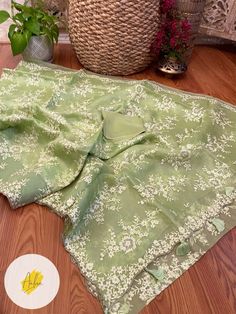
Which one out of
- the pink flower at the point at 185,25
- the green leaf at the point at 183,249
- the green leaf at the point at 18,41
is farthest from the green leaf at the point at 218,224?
the green leaf at the point at 18,41

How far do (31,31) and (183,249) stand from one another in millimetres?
1211

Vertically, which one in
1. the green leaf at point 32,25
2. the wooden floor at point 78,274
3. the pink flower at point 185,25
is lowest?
the wooden floor at point 78,274

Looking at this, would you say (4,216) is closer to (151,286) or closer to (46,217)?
(46,217)

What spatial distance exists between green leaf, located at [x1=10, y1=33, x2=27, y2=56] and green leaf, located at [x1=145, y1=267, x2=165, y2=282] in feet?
3.86

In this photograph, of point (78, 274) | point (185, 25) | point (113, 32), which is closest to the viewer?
point (78, 274)

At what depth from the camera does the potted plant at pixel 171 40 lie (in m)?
1.58

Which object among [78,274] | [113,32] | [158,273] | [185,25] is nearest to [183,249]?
[158,273]

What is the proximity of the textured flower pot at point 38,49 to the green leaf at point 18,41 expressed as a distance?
7cm

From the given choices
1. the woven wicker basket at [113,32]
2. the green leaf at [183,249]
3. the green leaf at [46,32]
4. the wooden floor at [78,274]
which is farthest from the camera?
the green leaf at [46,32]

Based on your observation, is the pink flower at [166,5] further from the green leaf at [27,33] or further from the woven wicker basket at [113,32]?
the green leaf at [27,33]

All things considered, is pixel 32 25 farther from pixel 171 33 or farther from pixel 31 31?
pixel 171 33

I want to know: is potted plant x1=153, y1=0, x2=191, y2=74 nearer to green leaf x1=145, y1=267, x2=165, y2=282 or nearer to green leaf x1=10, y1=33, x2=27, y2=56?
green leaf x1=10, y1=33, x2=27, y2=56

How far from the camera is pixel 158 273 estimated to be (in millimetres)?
850

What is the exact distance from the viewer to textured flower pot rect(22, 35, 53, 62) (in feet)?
5.08
